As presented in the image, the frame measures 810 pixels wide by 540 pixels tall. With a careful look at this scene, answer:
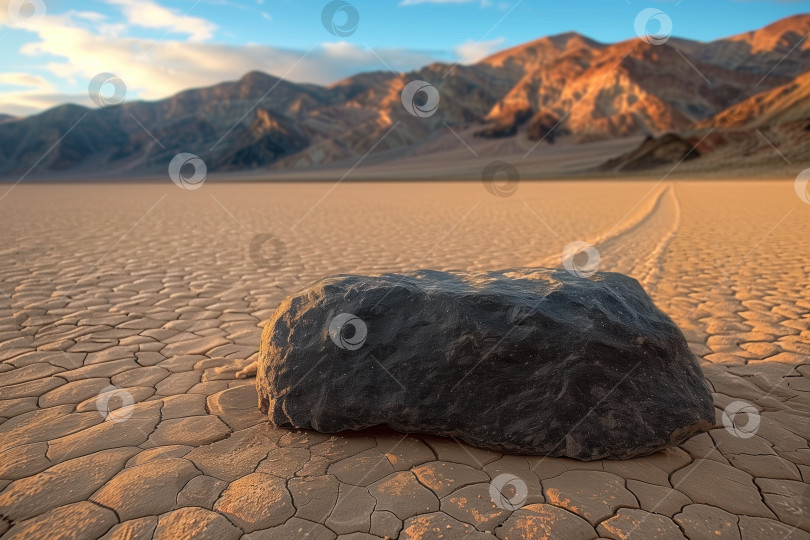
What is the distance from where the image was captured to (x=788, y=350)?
11.3 feet

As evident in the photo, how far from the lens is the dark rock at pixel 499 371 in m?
2.10


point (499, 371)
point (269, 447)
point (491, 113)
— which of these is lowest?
point (269, 447)

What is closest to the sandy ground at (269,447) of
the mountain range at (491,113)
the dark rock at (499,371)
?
the dark rock at (499,371)

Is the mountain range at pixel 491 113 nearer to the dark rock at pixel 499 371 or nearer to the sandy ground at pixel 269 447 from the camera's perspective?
the sandy ground at pixel 269 447

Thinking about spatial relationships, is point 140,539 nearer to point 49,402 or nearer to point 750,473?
point 49,402

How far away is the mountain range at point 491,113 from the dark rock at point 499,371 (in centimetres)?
3027

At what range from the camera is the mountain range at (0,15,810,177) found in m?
51.9

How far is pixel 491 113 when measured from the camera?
3103 inches

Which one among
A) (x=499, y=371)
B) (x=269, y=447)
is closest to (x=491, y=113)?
(x=499, y=371)

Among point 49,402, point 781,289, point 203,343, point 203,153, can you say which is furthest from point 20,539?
point 203,153

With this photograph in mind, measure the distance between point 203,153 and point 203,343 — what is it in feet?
346

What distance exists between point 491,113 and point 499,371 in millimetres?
81779

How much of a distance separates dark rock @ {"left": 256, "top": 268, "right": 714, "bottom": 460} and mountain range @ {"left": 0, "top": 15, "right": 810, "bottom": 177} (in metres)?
30.3

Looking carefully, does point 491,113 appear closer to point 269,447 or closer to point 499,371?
point 499,371
